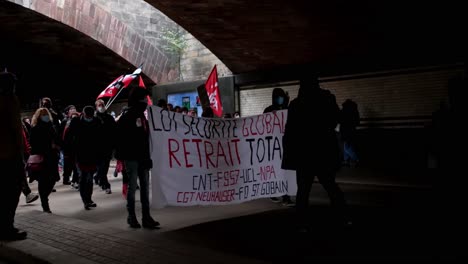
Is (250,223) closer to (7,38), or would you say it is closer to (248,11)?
(248,11)

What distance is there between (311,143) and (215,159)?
1726mm

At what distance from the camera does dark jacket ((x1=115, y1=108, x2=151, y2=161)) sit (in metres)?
5.74

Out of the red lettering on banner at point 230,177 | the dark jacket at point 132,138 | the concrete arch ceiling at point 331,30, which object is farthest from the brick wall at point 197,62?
the dark jacket at point 132,138

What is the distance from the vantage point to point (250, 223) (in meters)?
6.07

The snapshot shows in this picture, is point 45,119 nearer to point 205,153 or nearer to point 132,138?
point 132,138

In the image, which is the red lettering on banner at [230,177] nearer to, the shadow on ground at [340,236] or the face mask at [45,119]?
the shadow on ground at [340,236]

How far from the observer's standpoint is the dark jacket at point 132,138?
5.74m

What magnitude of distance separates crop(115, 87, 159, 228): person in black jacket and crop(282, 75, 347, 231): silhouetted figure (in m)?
1.76

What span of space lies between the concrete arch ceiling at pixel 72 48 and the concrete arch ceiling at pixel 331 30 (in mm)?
3462

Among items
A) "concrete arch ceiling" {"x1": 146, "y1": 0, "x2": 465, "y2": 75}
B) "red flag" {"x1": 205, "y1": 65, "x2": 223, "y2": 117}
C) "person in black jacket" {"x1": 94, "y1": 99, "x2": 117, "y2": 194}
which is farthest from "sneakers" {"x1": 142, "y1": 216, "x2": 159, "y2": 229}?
"concrete arch ceiling" {"x1": 146, "y1": 0, "x2": 465, "y2": 75}

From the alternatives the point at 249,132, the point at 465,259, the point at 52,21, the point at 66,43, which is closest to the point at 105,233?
the point at 249,132

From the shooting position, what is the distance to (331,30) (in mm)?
12336

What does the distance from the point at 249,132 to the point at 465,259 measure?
3656 mm

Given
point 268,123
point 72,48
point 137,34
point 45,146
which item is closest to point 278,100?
point 268,123
